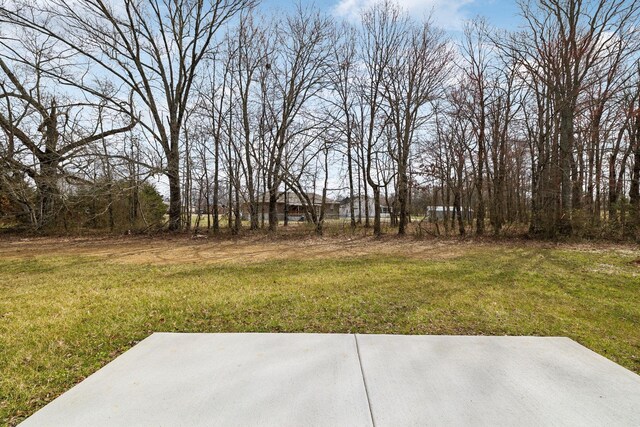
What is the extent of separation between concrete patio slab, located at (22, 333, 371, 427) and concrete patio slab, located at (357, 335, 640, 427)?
231 mm

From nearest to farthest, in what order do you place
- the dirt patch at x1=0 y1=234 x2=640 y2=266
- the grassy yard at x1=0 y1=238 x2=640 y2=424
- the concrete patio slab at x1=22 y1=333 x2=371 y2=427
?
the concrete patio slab at x1=22 y1=333 x2=371 y2=427
the grassy yard at x1=0 y1=238 x2=640 y2=424
the dirt patch at x1=0 y1=234 x2=640 y2=266

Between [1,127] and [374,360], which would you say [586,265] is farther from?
[1,127]

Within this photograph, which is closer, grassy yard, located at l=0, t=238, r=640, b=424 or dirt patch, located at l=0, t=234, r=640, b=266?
grassy yard, located at l=0, t=238, r=640, b=424

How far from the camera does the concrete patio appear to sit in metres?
1.77

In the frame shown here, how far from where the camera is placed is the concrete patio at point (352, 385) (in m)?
1.77

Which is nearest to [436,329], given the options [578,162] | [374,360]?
[374,360]

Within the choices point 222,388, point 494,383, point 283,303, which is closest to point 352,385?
point 222,388

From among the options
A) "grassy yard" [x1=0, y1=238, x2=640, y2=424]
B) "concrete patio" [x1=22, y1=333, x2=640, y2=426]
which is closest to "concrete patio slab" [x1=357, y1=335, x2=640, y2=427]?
"concrete patio" [x1=22, y1=333, x2=640, y2=426]

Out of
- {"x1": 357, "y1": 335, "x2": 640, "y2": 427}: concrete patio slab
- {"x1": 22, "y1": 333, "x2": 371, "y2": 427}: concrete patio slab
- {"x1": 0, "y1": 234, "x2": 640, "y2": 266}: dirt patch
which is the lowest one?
{"x1": 0, "y1": 234, "x2": 640, "y2": 266}: dirt patch

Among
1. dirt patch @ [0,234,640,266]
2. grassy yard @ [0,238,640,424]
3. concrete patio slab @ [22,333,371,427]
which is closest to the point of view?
concrete patio slab @ [22,333,371,427]

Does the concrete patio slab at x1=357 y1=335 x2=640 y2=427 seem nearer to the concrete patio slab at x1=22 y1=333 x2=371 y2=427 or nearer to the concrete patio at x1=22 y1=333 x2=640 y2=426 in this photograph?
the concrete patio at x1=22 y1=333 x2=640 y2=426

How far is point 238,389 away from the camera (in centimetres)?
205

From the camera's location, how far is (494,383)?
83.5 inches

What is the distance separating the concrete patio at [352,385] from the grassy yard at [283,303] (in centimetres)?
40
